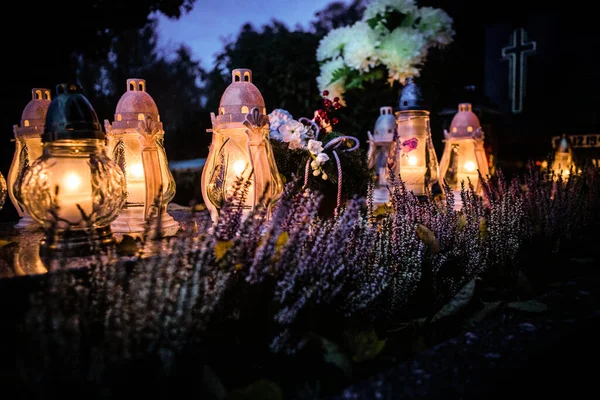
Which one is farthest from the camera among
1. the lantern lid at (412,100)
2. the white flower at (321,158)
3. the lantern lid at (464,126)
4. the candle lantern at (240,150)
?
the lantern lid at (464,126)

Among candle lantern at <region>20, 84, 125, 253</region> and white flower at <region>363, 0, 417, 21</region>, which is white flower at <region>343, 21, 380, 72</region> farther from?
candle lantern at <region>20, 84, 125, 253</region>

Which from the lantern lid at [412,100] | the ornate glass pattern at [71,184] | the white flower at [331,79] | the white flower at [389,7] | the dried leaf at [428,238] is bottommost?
the dried leaf at [428,238]

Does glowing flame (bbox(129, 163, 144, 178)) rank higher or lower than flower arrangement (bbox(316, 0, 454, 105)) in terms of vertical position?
lower

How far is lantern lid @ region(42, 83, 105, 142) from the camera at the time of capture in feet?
5.20

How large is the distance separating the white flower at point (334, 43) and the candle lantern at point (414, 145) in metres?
1.88

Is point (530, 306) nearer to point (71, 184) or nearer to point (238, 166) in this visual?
point (238, 166)

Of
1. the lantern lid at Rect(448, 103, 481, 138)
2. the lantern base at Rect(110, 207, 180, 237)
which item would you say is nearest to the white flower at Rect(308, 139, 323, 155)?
the lantern base at Rect(110, 207, 180, 237)

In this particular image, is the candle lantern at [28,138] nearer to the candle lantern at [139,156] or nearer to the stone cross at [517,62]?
the candle lantern at [139,156]

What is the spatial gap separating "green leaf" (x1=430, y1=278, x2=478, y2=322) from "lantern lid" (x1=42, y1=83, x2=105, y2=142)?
1.45m

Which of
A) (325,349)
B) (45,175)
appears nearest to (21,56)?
(45,175)

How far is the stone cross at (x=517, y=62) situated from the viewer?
Answer: 662 cm

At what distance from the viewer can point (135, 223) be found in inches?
85.4

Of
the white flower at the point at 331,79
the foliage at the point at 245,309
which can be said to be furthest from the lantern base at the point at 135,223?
the white flower at the point at 331,79

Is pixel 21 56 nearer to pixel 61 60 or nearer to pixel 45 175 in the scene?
pixel 61 60
